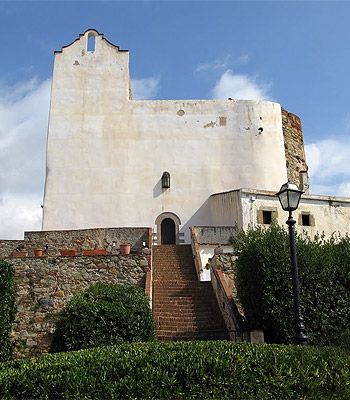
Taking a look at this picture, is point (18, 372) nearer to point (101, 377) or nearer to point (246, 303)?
point (101, 377)

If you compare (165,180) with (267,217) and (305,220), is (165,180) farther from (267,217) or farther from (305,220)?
(305,220)

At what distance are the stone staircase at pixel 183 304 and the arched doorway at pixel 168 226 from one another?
22.7 feet

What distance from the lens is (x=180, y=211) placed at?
24.2 metres

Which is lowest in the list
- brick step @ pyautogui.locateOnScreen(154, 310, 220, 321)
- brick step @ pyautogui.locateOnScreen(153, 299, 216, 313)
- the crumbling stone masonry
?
brick step @ pyautogui.locateOnScreen(154, 310, 220, 321)

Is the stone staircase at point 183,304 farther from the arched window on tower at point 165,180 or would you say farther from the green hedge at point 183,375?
the arched window on tower at point 165,180

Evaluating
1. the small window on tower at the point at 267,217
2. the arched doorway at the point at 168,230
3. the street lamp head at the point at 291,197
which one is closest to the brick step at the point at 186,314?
the street lamp head at the point at 291,197

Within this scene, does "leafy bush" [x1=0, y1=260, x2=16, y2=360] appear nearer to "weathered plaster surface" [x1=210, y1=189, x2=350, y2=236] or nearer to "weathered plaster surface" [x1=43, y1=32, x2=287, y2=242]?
"weathered plaster surface" [x1=210, y1=189, x2=350, y2=236]

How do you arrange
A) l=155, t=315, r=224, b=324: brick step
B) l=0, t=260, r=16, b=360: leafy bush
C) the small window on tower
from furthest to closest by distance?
the small window on tower → l=155, t=315, r=224, b=324: brick step → l=0, t=260, r=16, b=360: leafy bush

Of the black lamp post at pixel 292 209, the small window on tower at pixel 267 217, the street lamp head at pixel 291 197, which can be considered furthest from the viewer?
the small window on tower at pixel 267 217

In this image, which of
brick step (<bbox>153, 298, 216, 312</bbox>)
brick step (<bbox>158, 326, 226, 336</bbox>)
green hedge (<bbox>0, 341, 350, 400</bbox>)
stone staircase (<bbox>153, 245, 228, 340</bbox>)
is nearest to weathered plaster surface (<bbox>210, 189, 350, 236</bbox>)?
stone staircase (<bbox>153, 245, 228, 340</bbox>)

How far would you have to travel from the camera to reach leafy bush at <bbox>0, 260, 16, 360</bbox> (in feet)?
35.4

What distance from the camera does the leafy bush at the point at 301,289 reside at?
1001 centimetres

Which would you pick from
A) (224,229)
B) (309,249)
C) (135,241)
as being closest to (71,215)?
(135,241)

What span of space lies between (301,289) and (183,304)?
409cm
